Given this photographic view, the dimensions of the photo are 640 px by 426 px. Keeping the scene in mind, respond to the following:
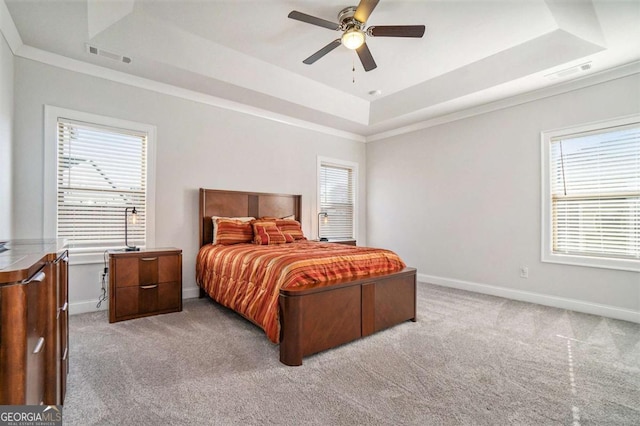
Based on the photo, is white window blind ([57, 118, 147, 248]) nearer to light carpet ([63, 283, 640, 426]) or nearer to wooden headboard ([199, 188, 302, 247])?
wooden headboard ([199, 188, 302, 247])

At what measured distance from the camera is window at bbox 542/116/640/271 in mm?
3420

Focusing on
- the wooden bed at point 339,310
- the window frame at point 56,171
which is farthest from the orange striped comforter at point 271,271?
the window frame at point 56,171

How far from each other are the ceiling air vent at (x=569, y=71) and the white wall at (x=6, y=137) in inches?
216

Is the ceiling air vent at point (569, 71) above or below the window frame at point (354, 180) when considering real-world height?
above

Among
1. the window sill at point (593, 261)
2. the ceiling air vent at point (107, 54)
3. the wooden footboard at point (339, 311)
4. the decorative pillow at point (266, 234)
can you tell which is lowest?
the wooden footboard at point (339, 311)

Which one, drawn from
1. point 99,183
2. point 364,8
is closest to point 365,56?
point 364,8

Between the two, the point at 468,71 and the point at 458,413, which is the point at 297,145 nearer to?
the point at 468,71

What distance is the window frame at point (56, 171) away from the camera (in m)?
3.22

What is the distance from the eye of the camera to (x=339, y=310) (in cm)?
258

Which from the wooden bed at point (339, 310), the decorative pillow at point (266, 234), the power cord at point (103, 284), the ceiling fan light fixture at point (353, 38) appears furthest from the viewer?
the decorative pillow at point (266, 234)

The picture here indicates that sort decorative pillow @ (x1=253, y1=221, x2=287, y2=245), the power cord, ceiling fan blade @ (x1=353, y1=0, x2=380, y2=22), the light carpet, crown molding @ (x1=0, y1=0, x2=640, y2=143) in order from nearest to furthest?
the light carpet, ceiling fan blade @ (x1=353, y1=0, x2=380, y2=22), crown molding @ (x1=0, y1=0, x2=640, y2=143), the power cord, decorative pillow @ (x1=253, y1=221, x2=287, y2=245)

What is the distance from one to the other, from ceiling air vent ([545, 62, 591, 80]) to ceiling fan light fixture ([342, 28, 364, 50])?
2357 millimetres

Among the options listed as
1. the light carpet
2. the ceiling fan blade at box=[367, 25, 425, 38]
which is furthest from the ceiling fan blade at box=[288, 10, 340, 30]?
the light carpet

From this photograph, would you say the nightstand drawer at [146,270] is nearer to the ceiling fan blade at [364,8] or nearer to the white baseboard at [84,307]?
the white baseboard at [84,307]
